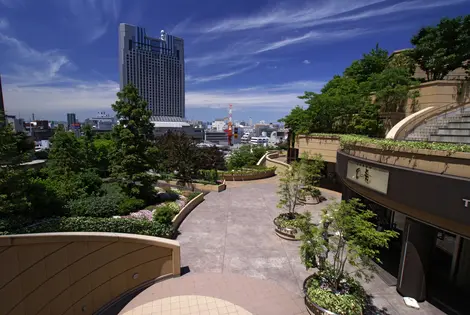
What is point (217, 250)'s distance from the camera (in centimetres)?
1183

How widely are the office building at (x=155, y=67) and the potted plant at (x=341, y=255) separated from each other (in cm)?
13275

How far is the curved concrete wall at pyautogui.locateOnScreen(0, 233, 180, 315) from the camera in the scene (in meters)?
6.77

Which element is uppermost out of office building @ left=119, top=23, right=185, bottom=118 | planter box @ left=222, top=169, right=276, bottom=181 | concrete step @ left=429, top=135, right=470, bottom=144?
office building @ left=119, top=23, right=185, bottom=118

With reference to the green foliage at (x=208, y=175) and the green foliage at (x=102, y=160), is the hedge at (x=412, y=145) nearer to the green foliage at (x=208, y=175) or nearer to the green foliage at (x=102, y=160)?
the green foliage at (x=208, y=175)

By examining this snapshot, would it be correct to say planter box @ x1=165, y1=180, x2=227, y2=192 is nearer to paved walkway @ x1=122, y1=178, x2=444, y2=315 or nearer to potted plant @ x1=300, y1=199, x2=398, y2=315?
paved walkway @ x1=122, y1=178, x2=444, y2=315

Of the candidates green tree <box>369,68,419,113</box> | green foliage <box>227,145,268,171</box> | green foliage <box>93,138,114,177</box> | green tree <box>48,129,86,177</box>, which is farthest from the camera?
green foliage <box>227,145,268,171</box>

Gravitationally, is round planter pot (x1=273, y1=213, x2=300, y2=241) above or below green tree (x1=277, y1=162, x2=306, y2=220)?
below

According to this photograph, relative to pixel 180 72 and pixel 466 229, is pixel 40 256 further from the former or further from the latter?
pixel 180 72

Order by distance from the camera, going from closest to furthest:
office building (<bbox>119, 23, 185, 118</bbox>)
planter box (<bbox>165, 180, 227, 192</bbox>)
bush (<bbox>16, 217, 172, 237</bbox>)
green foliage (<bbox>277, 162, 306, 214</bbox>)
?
bush (<bbox>16, 217, 172, 237</bbox>), green foliage (<bbox>277, 162, 306, 214</bbox>), planter box (<bbox>165, 180, 227, 192</bbox>), office building (<bbox>119, 23, 185, 118</bbox>)

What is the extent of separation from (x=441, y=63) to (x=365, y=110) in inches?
277

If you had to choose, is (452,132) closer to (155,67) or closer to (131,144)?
(131,144)

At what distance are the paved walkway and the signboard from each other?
1.38 meters

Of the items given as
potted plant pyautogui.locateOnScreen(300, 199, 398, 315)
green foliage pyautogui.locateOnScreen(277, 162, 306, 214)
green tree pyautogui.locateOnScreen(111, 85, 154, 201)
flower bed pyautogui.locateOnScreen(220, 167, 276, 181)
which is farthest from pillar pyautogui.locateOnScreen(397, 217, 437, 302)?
flower bed pyautogui.locateOnScreen(220, 167, 276, 181)

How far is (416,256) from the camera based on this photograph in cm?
820
